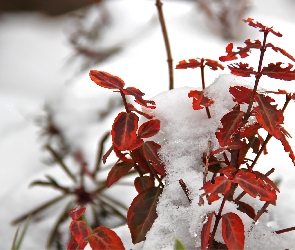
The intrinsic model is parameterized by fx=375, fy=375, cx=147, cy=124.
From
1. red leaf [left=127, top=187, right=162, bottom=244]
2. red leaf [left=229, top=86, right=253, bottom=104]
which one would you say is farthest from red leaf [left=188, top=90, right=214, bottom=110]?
red leaf [left=127, top=187, right=162, bottom=244]

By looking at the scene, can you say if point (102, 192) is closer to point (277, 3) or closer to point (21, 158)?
point (21, 158)

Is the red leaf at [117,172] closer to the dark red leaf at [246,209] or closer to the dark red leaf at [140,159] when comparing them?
the dark red leaf at [140,159]

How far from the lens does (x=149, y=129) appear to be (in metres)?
0.56

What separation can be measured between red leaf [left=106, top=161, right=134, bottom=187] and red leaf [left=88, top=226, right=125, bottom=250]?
121 millimetres

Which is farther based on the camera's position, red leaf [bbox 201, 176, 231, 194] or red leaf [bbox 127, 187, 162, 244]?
red leaf [bbox 127, 187, 162, 244]

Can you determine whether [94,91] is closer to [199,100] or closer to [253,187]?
[199,100]

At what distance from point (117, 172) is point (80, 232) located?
0.51 ft

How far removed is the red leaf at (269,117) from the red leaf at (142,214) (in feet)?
0.65

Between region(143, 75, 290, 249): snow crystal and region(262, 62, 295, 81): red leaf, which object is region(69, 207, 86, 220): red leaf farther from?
region(262, 62, 295, 81): red leaf

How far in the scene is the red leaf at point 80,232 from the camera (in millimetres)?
474

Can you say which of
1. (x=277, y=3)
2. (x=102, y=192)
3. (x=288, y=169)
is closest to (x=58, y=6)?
(x=277, y=3)

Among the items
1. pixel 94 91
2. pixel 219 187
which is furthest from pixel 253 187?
pixel 94 91

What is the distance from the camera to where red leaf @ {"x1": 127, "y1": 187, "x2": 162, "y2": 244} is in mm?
561

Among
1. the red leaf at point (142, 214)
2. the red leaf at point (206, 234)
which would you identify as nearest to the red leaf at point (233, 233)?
the red leaf at point (206, 234)
